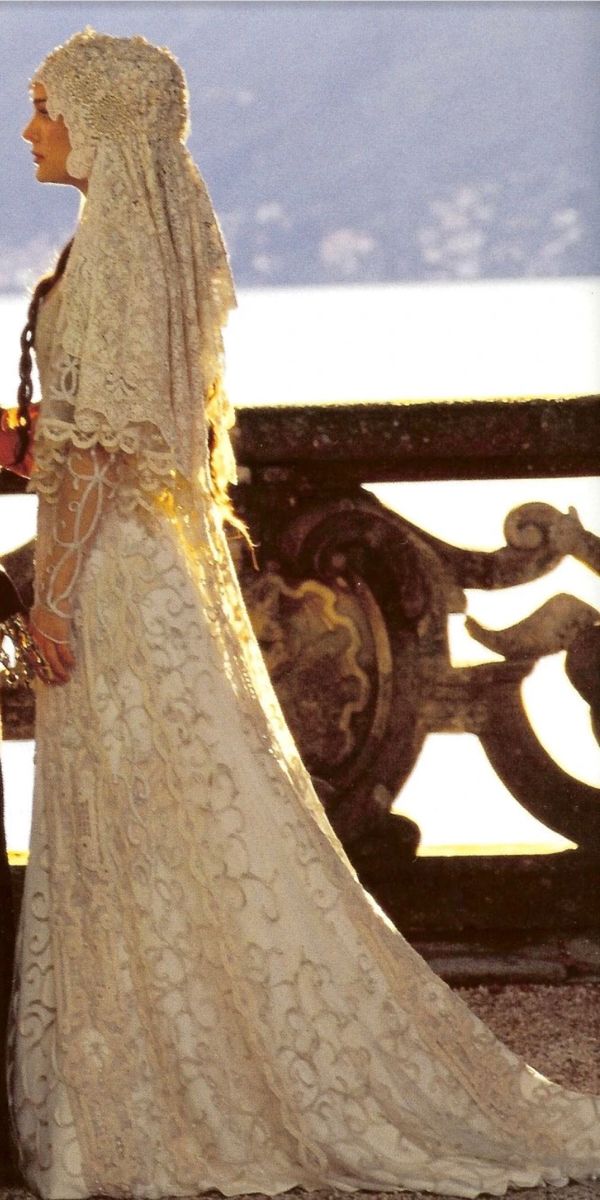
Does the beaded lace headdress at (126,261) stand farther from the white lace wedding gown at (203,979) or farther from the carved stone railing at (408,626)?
the carved stone railing at (408,626)

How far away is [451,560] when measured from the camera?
14.1ft

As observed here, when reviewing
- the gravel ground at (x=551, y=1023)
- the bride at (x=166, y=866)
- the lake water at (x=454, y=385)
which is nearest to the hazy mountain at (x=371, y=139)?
the lake water at (x=454, y=385)

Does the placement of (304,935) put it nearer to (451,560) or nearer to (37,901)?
(37,901)

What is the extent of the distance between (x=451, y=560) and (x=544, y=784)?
1.85 feet

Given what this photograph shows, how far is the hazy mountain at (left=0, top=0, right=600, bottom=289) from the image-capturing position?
27797 mm

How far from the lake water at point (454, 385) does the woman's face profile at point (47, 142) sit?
1.19 metres

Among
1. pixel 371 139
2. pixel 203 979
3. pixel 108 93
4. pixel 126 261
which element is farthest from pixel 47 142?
pixel 371 139

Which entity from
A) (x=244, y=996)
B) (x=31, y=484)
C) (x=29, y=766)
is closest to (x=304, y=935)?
(x=244, y=996)

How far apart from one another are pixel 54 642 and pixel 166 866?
42cm

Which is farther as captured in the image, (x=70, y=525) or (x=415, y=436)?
(x=415, y=436)

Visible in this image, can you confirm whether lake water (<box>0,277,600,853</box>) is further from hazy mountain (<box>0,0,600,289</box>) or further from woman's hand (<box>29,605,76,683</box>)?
woman's hand (<box>29,605,76,683</box>)

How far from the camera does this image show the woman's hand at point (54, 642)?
3.18 m

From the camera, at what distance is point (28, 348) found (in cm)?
325

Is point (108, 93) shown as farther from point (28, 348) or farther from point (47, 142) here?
point (28, 348)
